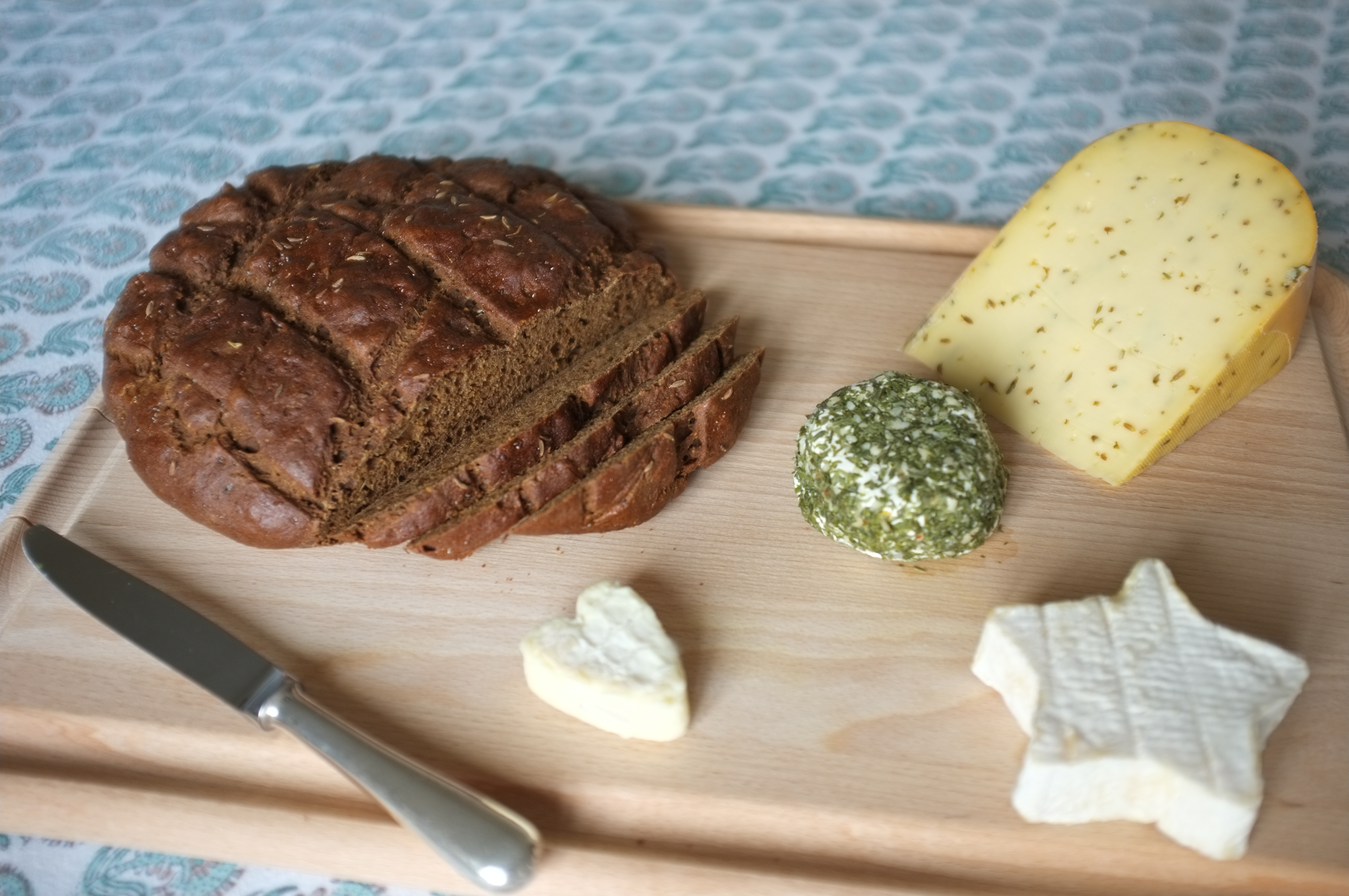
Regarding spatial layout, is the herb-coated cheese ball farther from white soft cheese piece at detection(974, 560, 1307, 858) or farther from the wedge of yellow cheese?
the wedge of yellow cheese

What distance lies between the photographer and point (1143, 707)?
2273mm

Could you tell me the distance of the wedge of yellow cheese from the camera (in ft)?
9.60

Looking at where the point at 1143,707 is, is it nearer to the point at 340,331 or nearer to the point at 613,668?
the point at 613,668

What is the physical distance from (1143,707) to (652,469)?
1.36 meters

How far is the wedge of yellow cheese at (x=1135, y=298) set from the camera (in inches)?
115

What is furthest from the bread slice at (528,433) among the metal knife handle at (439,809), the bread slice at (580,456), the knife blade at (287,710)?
the metal knife handle at (439,809)

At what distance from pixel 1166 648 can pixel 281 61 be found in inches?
199

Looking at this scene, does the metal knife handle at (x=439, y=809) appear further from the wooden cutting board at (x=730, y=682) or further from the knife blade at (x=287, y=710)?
the wooden cutting board at (x=730, y=682)

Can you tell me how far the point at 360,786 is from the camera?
2328mm

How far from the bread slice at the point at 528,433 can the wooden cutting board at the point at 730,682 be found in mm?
178

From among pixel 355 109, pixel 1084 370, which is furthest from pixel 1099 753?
pixel 355 109

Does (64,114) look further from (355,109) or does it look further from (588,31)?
(588,31)

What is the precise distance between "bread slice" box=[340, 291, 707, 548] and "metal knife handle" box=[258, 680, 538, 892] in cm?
59

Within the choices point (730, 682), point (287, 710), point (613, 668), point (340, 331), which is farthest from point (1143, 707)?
point (340, 331)
